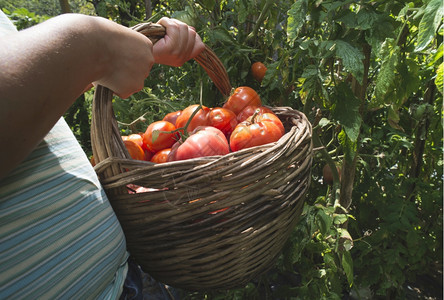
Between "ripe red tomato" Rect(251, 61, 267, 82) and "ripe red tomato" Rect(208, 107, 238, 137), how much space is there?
1.45ft

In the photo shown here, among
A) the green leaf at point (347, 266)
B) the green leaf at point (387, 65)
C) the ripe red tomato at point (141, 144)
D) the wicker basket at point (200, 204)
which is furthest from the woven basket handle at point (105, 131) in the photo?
the green leaf at point (347, 266)

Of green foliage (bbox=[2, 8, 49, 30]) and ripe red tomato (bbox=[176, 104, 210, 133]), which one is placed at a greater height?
green foliage (bbox=[2, 8, 49, 30])

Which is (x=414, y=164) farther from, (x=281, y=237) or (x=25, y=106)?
(x=25, y=106)

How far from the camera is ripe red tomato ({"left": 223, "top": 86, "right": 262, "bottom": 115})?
99 cm

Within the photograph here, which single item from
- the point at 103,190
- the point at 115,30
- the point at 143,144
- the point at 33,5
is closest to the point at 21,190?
the point at 103,190

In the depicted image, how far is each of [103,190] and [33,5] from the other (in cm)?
1227

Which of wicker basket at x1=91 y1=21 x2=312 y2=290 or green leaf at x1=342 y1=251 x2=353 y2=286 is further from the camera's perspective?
green leaf at x1=342 y1=251 x2=353 y2=286

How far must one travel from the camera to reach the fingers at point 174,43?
0.76 m

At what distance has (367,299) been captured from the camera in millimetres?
1250

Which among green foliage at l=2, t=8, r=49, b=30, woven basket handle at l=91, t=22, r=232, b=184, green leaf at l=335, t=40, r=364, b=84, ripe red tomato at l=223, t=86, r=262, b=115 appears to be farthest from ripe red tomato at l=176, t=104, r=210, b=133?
green foliage at l=2, t=8, r=49, b=30

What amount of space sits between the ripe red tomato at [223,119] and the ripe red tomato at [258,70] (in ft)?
1.45

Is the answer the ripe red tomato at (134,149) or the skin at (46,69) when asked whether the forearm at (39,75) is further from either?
the ripe red tomato at (134,149)

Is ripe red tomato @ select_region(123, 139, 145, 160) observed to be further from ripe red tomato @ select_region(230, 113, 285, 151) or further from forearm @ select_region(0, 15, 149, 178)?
forearm @ select_region(0, 15, 149, 178)

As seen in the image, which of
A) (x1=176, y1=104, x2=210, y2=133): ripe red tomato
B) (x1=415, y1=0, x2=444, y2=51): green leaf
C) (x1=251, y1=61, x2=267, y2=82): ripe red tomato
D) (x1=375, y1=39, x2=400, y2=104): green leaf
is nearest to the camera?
(x1=415, y1=0, x2=444, y2=51): green leaf
